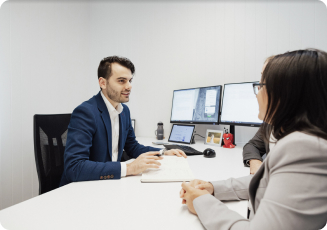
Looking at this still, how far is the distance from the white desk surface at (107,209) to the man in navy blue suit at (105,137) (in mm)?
61

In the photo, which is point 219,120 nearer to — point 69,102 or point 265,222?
point 265,222

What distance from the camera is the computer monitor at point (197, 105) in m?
1.92

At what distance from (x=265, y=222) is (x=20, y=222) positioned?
0.65 meters

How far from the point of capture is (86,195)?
29.4 inches

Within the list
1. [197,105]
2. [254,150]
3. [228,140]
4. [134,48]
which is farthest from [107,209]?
[134,48]

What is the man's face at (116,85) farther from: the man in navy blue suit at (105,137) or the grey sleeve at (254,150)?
the grey sleeve at (254,150)

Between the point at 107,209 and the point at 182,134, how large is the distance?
1.45m

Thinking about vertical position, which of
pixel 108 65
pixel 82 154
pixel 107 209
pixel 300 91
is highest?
pixel 108 65

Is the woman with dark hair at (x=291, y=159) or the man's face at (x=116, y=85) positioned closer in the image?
the woman with dark hair at (x=291, y=159)

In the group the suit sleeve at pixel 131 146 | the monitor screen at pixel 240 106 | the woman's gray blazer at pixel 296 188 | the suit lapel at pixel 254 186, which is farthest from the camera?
the monitor screen at pixel 240 106

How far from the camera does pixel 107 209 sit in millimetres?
638

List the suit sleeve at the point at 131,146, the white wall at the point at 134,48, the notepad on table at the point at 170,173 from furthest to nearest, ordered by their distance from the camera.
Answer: the white wall at the point at 134,48 < the suit sleeve at the point at 131,146 < the notepad on table at the point at 170,173

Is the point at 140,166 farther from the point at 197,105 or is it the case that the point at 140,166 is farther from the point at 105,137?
the point at 197,105

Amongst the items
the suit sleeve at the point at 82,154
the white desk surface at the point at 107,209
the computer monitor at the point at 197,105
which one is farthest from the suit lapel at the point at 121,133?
the computer monitor at the point at 197,105
